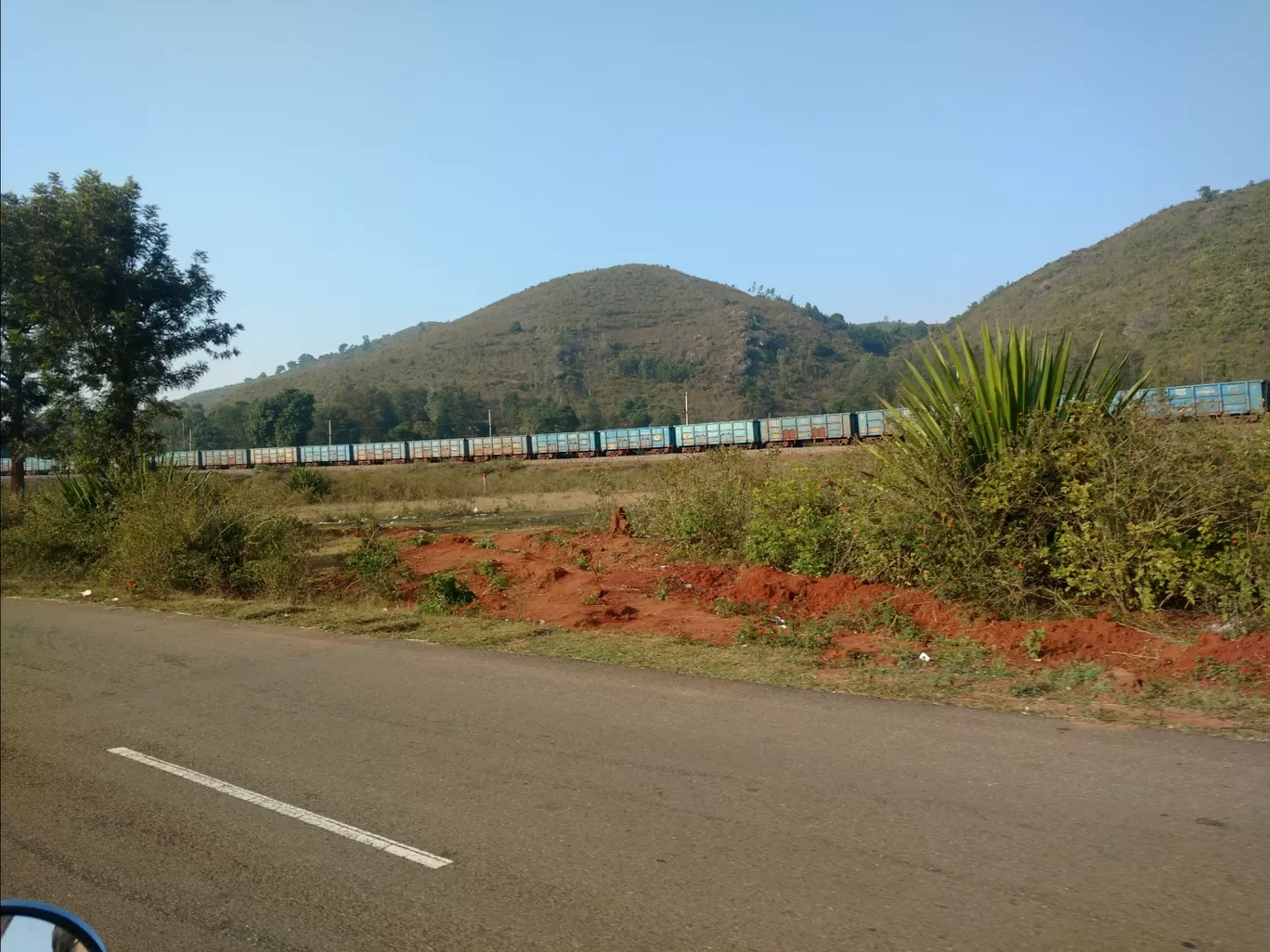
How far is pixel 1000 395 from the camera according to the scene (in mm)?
10289

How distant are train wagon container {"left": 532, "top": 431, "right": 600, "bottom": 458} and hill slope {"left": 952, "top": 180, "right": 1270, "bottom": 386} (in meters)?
24.0

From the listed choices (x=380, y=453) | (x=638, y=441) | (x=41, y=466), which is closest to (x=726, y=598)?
(x=41, y=466)

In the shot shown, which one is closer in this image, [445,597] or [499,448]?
[445,597]

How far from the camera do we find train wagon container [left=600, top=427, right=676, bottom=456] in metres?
53.7

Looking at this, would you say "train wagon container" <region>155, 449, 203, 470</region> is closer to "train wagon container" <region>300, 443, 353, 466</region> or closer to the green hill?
the green hill

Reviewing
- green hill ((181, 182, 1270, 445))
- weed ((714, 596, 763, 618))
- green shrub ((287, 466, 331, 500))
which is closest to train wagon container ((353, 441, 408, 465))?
green hill ((181, 182, 1270, 445))

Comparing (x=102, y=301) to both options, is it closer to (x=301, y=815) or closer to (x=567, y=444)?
(x=301, y=815)

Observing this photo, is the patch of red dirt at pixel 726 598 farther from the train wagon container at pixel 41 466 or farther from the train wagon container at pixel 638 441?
the train wagon container at pixel 638 441

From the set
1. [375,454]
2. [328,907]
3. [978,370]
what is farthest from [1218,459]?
[375,454]

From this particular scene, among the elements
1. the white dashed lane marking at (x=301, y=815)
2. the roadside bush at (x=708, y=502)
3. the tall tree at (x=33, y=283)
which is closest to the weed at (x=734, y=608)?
the roadside bush at (x=708, y=502)

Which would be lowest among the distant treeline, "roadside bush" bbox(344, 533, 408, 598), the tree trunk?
"roadside bush" bbox(344, 533, 408, 598)

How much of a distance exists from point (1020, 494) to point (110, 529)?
15571mm

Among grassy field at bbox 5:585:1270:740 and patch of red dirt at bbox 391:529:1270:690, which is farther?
patch of red dirt at bbox 391:529:1270:690

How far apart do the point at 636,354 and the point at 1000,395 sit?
111044mm
